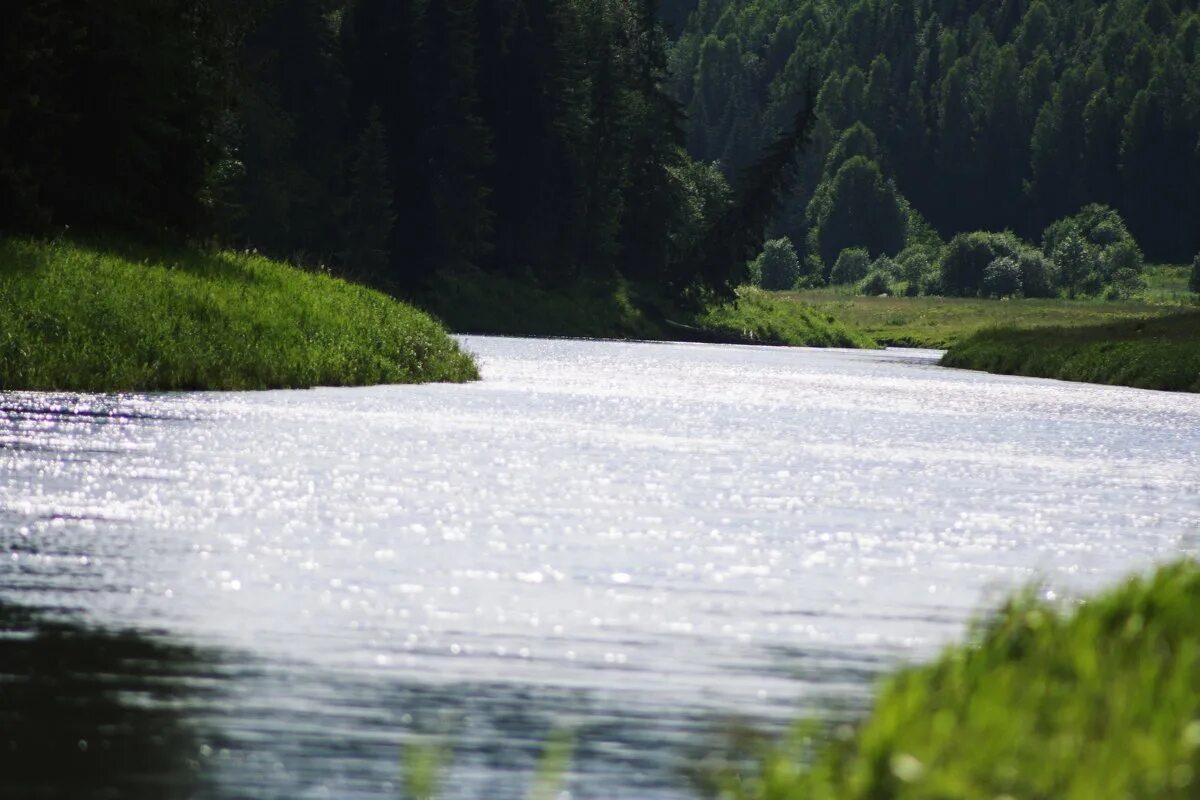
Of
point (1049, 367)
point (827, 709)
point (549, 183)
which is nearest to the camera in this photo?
point (827, 709)

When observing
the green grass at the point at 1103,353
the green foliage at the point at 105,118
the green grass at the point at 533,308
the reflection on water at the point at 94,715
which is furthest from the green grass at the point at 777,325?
the reflection on water at the point at 94,715

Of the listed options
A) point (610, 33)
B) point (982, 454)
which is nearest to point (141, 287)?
point (982, 454)

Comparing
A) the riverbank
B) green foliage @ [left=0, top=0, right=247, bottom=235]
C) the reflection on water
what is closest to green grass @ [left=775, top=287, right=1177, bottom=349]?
the riverbank

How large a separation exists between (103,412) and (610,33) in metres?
86.8

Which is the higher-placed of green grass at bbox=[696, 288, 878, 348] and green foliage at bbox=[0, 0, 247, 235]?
green foliage at bbox=[0, 0, 247, 235]

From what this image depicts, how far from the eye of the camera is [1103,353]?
252 ft

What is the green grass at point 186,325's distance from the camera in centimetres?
3747

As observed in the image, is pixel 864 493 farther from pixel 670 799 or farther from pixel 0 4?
pixel 0 4

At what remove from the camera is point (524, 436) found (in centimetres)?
3316

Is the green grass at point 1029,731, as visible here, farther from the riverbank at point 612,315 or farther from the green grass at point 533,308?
the green grass at point 533,308

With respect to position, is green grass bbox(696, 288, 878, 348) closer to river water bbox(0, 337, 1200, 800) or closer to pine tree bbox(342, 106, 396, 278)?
pine tree bbox(342, 106, 396, 278)

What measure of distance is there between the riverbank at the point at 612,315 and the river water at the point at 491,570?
65952 mm

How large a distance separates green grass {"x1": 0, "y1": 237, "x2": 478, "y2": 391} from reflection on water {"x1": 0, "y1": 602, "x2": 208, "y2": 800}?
77.8ft

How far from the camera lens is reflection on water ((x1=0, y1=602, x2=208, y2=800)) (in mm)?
9789
